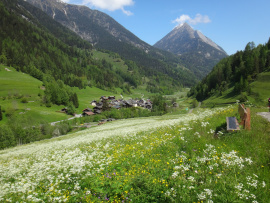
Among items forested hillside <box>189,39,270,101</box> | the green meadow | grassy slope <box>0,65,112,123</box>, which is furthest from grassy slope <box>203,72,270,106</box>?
grassy slope <box>0,65,112,123</box>

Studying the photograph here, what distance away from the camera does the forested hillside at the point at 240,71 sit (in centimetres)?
10169

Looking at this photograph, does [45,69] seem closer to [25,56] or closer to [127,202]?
[25,56]

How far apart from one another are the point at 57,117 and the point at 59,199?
113 metres

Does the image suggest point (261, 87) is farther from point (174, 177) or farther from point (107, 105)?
point (174, 177)

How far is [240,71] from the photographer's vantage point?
11419 cm

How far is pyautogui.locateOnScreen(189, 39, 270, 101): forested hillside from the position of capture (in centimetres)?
10169

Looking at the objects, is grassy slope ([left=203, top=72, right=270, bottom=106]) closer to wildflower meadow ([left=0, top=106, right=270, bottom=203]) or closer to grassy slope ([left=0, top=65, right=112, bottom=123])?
wildflower meadow ([left=0, top=106, right=270, bottom=203])

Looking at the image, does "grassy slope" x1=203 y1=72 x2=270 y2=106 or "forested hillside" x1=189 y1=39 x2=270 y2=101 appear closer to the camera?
"grassy slope" x1=203 y1=72 x2=270 y2=106

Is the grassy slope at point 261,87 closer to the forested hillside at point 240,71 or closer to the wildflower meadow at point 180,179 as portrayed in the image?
the forested hillside at point 240,71

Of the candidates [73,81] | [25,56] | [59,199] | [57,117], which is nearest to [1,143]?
[57,117]

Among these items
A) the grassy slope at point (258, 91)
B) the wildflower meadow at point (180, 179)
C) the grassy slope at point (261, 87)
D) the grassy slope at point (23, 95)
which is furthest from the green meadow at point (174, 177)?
the grassy slope at point (23, 95)

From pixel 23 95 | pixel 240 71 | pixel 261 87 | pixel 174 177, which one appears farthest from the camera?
pixel 23 95

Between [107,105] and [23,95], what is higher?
[23,95]

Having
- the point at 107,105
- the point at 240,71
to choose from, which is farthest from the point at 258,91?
the point at 107,105
